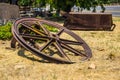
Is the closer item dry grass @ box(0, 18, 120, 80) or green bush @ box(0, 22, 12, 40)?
dry grass @ box(0, 18, 120, 80)

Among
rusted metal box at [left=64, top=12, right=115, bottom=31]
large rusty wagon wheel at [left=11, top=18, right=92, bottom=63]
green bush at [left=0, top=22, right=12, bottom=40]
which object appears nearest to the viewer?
large rusty wagon wheel at [left=11, top=18, right=92, bottom=63]

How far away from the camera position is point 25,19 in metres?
11.1

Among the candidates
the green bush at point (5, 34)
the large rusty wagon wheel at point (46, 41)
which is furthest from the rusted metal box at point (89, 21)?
the large rusty wagon wheel at point (46, 41)

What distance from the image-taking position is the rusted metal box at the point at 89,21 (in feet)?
61.0

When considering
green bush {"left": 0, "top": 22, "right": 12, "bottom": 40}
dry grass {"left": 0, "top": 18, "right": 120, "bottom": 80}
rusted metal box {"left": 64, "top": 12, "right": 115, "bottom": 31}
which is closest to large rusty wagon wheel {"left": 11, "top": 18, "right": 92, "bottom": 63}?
dry grass {"left": 0, "top": 18, "right": 120, "bottom": 80}

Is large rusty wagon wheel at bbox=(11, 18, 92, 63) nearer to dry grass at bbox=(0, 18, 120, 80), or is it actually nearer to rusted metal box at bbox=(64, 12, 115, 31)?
dry grass at bbox=(0, 18, 120, 80)

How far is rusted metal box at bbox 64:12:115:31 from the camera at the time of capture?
1859cm

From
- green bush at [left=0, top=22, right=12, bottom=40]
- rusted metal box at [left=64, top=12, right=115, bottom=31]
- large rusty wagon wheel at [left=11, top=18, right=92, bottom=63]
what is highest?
large rusty wagon wheel at [left=11, top=18, right=92, bottom=63]

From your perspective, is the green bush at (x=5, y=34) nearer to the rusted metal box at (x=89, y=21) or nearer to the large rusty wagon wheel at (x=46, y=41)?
the large rusty wagon wheel at (x=46, y=41)

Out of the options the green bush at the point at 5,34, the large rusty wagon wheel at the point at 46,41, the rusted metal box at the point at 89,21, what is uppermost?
the large rusty wagon wheel at the point at 46,41

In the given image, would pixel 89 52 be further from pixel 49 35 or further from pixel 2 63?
pixel 2 63

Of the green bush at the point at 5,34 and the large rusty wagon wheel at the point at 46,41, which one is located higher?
the large rusty wagon wheel at the point at 46,41

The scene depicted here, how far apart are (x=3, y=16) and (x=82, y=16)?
4233 mm

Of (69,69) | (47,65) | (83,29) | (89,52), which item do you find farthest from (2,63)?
(83,29)
